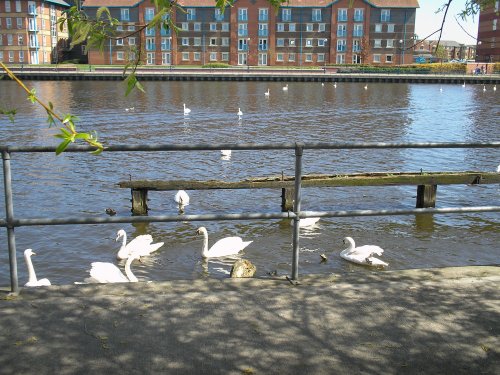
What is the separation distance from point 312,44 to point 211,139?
265 ft

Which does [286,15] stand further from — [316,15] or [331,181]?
[331,181]

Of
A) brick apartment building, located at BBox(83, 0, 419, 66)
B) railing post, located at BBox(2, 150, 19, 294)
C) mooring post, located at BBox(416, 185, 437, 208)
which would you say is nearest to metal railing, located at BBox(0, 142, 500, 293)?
railing post, located at BBox(2, 150, 19, 294)

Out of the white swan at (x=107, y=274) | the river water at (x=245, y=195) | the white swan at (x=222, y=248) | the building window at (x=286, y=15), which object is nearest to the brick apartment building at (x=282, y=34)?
the building window at (x=286, y=15)

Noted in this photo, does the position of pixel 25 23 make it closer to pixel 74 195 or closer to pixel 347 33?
pixel 347 33

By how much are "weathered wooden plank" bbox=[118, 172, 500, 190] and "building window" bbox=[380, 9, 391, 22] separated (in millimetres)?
92687

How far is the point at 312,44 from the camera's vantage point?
335 feet

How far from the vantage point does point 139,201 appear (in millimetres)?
12484

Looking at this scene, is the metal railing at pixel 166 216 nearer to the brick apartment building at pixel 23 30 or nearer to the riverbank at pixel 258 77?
the riverbank at pixel 258 77

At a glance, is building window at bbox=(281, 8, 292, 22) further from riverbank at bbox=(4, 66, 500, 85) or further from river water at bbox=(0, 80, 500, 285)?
river water at bbox=(0, 80, 500, 285)

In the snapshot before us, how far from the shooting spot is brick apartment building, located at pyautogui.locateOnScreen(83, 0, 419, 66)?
98938mm

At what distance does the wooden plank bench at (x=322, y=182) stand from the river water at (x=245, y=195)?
576 mm

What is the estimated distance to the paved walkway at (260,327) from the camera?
10.5 ft

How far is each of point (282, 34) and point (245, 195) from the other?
91.7 m

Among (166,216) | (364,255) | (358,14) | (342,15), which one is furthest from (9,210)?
(358,14)
